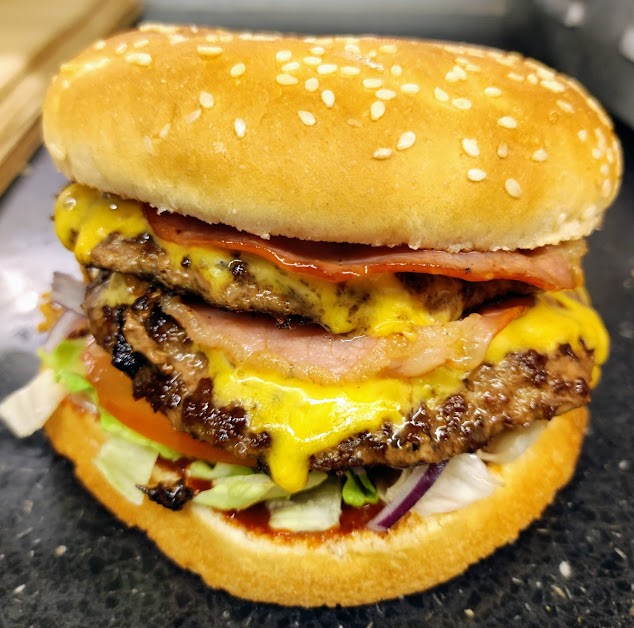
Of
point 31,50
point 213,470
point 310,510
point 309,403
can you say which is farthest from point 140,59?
point 31,50

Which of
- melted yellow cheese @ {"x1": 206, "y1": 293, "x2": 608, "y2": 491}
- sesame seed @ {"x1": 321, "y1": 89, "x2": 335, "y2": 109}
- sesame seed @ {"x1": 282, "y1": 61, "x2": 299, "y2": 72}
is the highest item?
sesame seed @ {"x1": 282, "y1": 61, "x2": 299, "y2": 72}

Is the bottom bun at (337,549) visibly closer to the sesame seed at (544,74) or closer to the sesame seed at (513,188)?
the sesame seed at (513,188)

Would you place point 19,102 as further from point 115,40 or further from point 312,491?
point 312,491

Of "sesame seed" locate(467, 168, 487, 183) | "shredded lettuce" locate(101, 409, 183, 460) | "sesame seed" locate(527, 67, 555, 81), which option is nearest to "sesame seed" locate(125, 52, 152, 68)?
"sesame seed" locate(467, 168, 487, 183)

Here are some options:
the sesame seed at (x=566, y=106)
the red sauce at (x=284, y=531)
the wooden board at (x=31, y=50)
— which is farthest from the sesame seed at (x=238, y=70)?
the wooden board at (x=31, y=50)

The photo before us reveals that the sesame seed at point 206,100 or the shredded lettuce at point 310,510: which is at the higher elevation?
the sesame seed at point 206,100

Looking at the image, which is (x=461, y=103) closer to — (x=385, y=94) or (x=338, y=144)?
(x=385, y=94)

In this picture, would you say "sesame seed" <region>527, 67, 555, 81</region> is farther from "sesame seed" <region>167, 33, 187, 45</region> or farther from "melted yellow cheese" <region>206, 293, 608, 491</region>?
"sesame seed" <region>167, 33, 187, 45</region>
